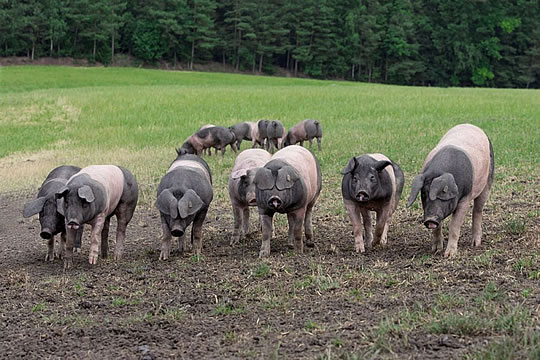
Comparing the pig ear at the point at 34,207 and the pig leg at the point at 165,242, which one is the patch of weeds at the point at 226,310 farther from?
the pig ear at the point at 34,207

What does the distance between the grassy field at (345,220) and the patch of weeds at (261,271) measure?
20mm

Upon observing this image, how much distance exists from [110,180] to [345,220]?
11.2 feet

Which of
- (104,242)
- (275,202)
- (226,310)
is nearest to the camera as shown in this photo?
(226,310)

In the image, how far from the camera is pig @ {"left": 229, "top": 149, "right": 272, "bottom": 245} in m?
8.89

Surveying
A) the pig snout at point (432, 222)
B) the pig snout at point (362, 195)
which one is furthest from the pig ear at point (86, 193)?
the pig snout at point (432, 222)

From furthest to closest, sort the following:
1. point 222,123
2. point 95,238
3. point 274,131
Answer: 1. point 222,123
2. point 274,131
3. point 95,238

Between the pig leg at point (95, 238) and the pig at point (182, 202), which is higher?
the pig at point (182, 202)

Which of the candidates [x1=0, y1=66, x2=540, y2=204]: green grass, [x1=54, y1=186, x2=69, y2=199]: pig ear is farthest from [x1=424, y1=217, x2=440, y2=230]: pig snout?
[x1=0, y1=66, x2=540, y2=204]: green grass

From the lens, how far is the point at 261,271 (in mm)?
6918

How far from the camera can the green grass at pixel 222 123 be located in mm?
15452

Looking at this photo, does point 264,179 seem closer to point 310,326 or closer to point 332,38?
point 310,326

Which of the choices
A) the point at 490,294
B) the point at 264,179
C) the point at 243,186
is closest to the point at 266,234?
the point at 264,179

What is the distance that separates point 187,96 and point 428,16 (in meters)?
51.7

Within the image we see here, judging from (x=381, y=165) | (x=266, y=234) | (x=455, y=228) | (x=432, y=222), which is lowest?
(x=266, y=234)
